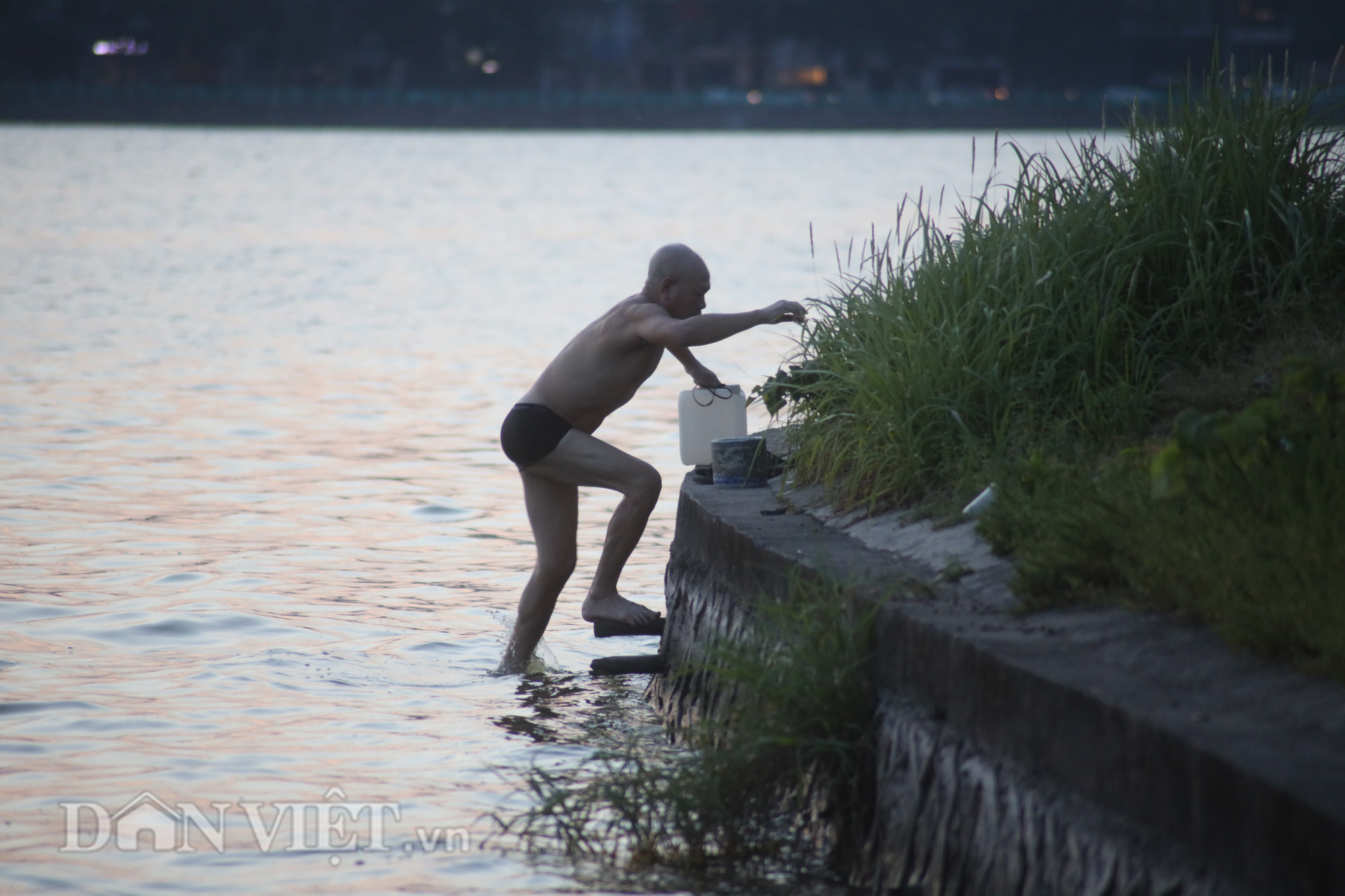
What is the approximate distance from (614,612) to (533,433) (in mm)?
844

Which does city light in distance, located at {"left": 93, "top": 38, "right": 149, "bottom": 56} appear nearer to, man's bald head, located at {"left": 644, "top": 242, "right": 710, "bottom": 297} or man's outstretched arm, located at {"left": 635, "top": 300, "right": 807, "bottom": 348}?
man's bald head, located at {"left": 644, "top": 242, "right": 710, "bottom": 297}

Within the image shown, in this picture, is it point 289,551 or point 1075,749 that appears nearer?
point 1075,749

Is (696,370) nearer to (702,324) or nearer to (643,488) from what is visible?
(702,324)

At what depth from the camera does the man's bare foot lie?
21.2 ft

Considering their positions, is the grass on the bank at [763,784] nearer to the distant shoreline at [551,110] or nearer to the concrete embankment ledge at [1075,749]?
the concrete embankment ledge at [1075,749]

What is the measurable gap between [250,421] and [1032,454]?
9.88m

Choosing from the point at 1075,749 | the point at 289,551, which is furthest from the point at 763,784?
the point at 289,551

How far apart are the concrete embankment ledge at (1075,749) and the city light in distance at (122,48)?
109325 mm

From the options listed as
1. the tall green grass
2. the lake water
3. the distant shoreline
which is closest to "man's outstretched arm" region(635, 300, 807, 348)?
the tall green grass

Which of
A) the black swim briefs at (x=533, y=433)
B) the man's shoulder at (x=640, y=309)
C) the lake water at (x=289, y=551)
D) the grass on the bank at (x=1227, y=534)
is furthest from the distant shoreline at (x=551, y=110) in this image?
the grass on the bank at (x=1227, y=534)

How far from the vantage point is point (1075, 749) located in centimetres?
338

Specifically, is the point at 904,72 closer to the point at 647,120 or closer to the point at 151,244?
the point at 647,120

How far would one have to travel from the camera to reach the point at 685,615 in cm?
615

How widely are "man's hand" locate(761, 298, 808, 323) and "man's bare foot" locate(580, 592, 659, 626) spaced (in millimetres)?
1358
